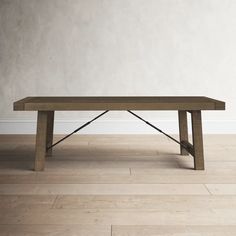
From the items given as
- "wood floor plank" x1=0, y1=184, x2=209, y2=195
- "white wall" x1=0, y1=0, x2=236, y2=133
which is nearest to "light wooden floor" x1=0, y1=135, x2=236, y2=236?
"wood floor plank" x1=0, y1=184, x2=209, y2=195

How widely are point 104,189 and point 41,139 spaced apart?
48 cm

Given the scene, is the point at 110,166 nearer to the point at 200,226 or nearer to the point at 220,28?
the point at 200,226

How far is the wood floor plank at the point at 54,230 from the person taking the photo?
1.04 meters

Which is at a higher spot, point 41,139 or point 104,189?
point 41,139

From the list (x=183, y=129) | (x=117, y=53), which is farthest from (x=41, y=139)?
(x=117, y=53)

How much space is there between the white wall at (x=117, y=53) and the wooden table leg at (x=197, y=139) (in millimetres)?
1090

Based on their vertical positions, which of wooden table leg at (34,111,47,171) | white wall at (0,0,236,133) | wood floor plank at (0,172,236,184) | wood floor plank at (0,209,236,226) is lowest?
wood floor plank at (0,209,236,226)

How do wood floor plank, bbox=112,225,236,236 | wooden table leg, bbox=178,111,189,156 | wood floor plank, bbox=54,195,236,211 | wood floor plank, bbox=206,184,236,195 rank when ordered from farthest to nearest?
1. wooden table leg, bbox=178,111,189,156
2. wood floor plank, bbox=206,184,236,195
3. wood floor plank, bbox=54,195,236,211
4. wood floor plank, bbox=112,225,236,236

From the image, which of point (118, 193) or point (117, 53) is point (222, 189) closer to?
point (118, 193)

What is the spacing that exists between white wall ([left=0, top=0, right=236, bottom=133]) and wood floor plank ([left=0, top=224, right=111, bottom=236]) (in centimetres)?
180

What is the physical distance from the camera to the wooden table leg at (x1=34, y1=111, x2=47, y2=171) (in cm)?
174

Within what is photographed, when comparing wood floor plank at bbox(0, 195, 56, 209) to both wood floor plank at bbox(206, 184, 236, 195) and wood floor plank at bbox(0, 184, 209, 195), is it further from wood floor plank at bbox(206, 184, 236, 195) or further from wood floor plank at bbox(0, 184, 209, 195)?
wood floor plank at bbox(206, 184, 236, 195)

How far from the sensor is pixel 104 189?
4.79 ft

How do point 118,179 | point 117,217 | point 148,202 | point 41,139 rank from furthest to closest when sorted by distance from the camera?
point 41,139, point 118,179, point 148,202, point 117,217
